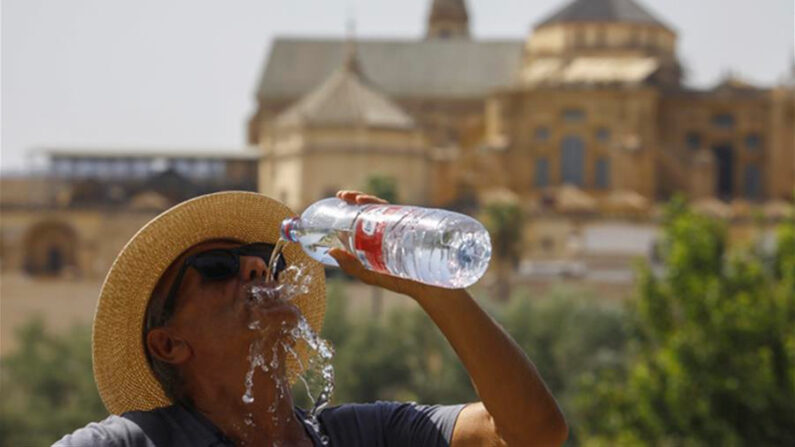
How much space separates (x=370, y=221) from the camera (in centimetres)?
328

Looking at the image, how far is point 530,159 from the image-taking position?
62.5 metres

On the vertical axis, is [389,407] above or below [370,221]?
below

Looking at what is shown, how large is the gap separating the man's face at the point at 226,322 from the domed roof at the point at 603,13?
62.9 meters

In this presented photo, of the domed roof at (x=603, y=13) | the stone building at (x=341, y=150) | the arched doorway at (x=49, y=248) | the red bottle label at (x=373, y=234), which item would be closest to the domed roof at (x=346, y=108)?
the stone building at (x=341, y=150)

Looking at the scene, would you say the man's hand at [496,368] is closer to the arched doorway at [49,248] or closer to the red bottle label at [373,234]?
the red bottle label at [373,234]

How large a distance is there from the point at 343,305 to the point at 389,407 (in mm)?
42047

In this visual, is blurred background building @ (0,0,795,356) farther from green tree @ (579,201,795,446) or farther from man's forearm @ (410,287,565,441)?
man's forearm @ (410,287,565,441)

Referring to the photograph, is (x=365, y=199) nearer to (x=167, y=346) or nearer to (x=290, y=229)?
(x=290, y=229)

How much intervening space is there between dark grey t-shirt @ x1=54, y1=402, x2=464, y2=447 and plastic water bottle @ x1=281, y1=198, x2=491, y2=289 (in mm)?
404

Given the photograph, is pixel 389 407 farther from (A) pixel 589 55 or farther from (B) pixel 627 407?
(A) pixel 589 55

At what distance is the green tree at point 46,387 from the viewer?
34.3 meters

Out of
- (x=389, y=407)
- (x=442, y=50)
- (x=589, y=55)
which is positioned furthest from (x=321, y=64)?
(x=389, y=407)

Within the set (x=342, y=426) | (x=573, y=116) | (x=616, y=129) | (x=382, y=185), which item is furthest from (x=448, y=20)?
(x=342, y=426)

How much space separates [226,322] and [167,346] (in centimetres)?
14
